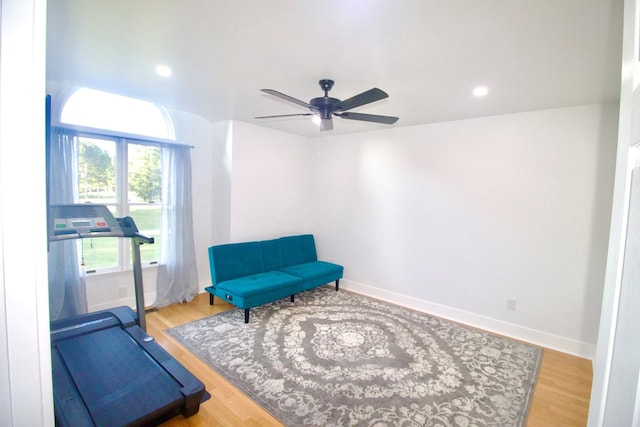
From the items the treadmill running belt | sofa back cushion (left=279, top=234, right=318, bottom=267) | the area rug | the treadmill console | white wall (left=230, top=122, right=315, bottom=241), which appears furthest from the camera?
sofa back cushion (left=279, top=234, right=318, bottom=267)

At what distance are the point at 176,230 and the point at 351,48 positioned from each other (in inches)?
128

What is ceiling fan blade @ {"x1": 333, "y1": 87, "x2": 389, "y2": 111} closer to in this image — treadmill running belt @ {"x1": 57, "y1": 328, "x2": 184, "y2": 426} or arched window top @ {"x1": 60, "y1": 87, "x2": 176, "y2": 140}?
treadmill running belt @ {"x1": 57, "y1": 328, "x2": 184, "y2": 426}

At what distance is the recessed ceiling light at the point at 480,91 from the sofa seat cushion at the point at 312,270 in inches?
114

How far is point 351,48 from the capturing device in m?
2.00

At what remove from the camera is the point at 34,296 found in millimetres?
493

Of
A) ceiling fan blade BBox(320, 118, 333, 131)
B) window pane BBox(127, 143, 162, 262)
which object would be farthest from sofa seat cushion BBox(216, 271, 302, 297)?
ceiling fan blade BBox(320, 118, 333, 131)

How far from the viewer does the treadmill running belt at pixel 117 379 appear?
177 centimetres

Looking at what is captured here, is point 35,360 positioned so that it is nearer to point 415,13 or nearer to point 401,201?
point 415,13

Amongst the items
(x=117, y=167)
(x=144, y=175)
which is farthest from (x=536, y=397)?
(x=117, y=167)

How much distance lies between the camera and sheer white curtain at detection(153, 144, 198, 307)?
3.89 meters

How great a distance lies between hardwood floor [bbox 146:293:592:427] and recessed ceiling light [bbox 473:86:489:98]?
8.66 feet

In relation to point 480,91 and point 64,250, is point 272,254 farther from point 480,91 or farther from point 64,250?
point 480,91

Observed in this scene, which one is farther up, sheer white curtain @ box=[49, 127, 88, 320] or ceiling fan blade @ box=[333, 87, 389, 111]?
ceiling fan blade @ box=[333, 87, 389, 111]

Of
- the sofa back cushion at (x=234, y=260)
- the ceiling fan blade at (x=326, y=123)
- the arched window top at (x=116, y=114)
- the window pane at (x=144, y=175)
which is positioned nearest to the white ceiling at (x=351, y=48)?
the ceiling fan blade at (x=326, y=123)
